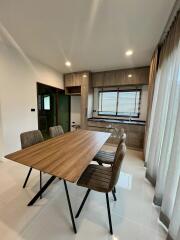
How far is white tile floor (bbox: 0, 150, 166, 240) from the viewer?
1.23 m

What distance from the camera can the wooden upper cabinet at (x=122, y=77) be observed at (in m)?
3.52

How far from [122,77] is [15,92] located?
3.11m

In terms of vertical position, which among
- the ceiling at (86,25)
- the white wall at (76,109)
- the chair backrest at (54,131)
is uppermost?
the ceiling at (86,25)

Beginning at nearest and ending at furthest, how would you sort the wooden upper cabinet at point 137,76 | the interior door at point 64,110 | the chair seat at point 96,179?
the chair seat at point 96,179 < the wooden upper cabinet at point 137,76 < the interior door at point 64,110

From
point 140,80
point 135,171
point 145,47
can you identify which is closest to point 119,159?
point 135,171

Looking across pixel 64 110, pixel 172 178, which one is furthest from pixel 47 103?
pixel 172 178

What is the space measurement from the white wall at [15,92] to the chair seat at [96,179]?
7.50ft

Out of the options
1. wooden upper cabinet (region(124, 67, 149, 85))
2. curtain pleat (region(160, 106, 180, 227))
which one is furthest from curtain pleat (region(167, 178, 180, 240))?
wooden upper cabinet (region(124, 67, 149, 85))

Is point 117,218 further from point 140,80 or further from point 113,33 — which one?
point 140,80

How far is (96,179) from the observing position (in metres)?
1.41

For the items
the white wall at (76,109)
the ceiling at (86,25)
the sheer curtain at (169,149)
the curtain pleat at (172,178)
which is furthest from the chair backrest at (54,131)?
the white wall at (76,109)

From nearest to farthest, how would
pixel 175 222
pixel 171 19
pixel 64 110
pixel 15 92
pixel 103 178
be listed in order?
1. pixel 175 222
2. pixel 103 178
3. pixel 171 19
4. pixel 15 92
5. pixel 64 110

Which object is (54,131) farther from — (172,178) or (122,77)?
(122,77)

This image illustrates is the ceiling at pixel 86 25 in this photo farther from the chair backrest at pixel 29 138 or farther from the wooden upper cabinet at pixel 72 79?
the chair backrest at pixel 29 138
